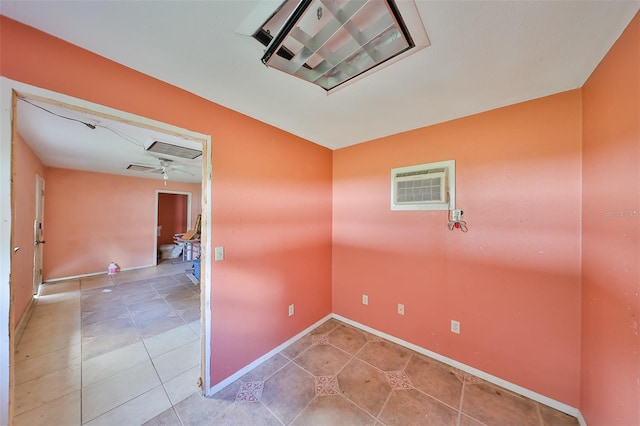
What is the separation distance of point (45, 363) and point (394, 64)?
149 inches

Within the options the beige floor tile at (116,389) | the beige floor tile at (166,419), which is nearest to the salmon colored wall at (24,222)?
the beige floor tile at (116,389)

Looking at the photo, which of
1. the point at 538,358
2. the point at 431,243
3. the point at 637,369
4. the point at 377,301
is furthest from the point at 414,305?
the point at 637,369

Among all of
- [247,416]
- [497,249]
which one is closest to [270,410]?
[247,416]

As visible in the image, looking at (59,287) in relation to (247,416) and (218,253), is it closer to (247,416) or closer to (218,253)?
(218,253)

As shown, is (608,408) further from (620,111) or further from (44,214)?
(44,214)

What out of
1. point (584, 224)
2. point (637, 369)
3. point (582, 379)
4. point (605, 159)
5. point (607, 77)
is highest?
point (607, 77)

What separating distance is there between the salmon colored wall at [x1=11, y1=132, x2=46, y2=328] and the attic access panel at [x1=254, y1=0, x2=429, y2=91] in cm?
319

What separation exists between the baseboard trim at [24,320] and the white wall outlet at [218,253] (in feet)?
8.47

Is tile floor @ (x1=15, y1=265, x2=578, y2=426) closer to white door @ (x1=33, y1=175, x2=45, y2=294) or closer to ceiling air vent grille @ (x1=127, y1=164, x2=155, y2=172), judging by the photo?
white door @ (x1=33, y1=175, x2=45, y2=294)

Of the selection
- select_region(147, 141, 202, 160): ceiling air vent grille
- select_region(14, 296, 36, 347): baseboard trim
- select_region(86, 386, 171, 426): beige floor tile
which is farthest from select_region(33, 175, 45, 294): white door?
select_region(86, 386, 171, 426): beige floor tile

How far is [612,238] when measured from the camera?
1107mm

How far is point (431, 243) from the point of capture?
2037mm

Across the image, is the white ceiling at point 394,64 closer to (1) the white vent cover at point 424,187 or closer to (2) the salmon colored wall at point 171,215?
(1) the white vent cover at point 424,187

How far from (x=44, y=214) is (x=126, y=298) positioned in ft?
8.17
